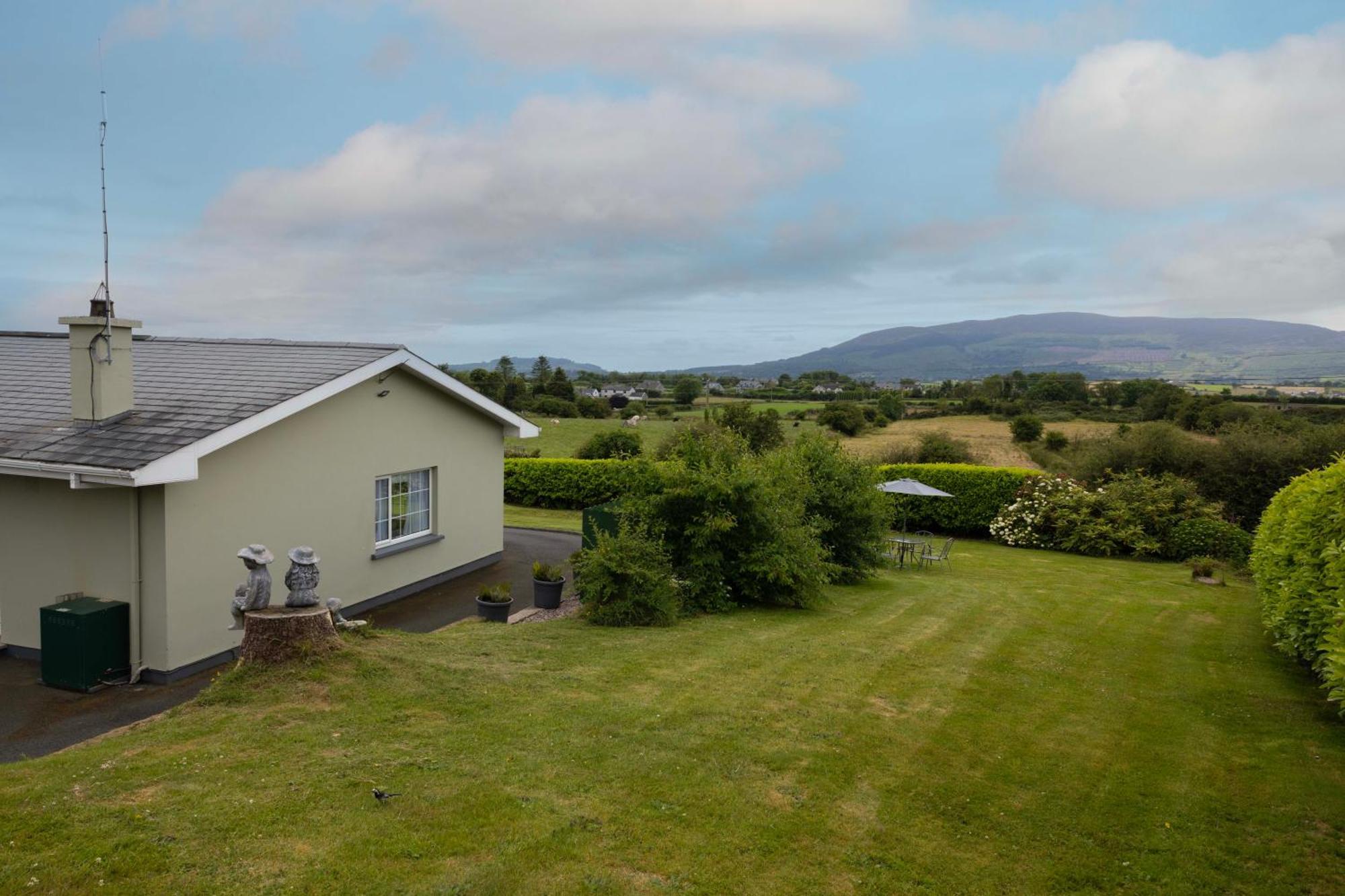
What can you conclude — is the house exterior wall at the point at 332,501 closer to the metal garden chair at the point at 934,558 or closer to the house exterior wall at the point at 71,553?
the house exterior wall at the point at 71,553

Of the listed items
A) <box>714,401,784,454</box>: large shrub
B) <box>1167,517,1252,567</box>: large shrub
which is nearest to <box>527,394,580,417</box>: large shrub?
<box>714,401,784,454</box>: large shrub

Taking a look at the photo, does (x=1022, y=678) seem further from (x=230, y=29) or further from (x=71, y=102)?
(x=230, y=29)

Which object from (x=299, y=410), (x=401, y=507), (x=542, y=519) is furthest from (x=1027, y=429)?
(x=299, y=410)

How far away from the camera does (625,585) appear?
12.3 meters

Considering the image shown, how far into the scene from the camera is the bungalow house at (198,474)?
9750 mm

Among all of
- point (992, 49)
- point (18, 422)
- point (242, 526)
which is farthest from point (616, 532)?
point (992, 49)

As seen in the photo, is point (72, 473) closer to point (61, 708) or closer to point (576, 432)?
point (61, 708)

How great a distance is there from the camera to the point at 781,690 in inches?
348

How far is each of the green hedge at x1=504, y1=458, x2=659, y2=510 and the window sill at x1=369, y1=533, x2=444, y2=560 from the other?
39.1 ft

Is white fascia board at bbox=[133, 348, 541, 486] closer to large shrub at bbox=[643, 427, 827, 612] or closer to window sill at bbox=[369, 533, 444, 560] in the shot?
window sill at bbox=[369, 533, 444, 560]

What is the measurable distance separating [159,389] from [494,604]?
5.81 meters

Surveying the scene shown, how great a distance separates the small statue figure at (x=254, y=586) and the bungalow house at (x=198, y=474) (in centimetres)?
177

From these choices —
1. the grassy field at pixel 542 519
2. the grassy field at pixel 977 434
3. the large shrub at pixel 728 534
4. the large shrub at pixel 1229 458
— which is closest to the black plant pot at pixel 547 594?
the large shrub at pixel 728 534

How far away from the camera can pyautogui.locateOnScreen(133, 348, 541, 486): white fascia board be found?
9.23m
